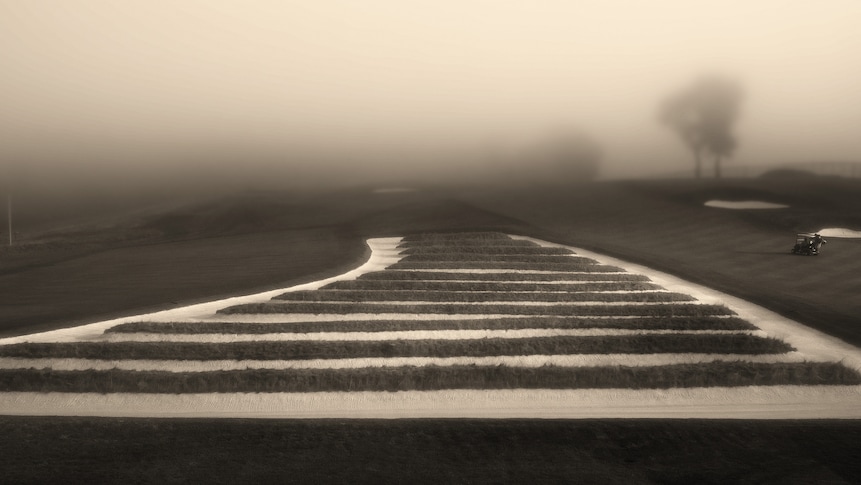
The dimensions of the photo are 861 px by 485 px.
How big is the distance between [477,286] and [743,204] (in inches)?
1764

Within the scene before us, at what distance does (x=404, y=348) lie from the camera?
30.8m

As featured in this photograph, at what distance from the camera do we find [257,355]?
98.0 feet

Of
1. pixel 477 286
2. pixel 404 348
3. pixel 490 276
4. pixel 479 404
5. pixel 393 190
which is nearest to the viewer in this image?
pixel 479 404

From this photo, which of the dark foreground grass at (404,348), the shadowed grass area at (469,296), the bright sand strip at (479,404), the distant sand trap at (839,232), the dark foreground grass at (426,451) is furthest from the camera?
the distant sand trap at (839,232)

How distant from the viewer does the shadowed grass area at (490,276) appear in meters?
42.9

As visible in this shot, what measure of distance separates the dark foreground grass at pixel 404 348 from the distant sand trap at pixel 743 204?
147 ft

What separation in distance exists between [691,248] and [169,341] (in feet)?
131

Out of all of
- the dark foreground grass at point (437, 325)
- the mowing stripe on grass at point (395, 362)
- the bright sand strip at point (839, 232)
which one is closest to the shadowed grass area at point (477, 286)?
the dark foreground grass at point (437, 325)

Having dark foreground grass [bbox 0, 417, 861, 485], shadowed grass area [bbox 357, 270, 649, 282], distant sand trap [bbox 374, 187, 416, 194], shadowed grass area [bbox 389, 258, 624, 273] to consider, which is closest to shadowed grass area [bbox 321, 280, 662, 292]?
shadowed grass area [bbox 357, 270, 649, 282]

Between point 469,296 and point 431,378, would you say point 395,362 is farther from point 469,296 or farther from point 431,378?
point 469,296

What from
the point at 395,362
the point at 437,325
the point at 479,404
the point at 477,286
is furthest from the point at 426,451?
the point at 477,286

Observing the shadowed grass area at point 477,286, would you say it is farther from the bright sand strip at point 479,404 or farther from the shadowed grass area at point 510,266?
the bright sand strip at point 479,404

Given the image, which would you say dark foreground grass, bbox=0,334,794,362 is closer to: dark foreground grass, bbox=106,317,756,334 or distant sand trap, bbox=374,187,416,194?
dark foreground grass, bbox=106,317,756,334

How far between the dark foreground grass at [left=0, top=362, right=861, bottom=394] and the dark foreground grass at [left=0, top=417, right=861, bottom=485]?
4.02 m
